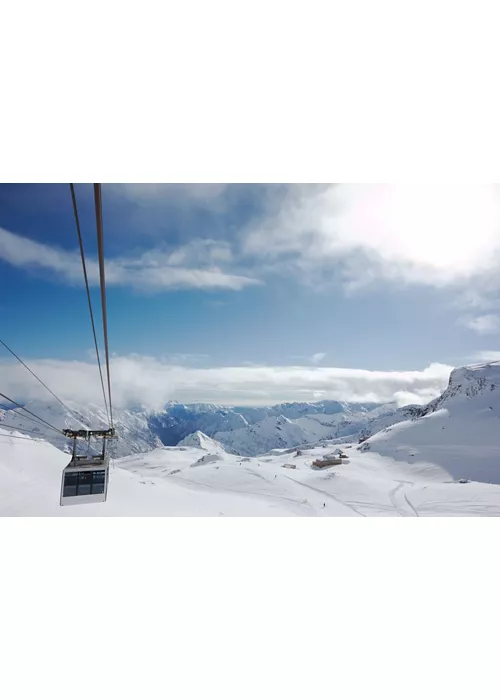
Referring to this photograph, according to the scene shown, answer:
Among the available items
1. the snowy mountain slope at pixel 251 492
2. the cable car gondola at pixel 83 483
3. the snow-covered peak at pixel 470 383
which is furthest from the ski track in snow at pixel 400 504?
the snow-covered peak at pixel 470 383

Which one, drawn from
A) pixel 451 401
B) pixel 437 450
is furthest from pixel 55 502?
pixel 451 401

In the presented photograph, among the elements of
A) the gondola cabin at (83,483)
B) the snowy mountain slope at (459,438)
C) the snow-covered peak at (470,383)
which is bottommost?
the gondola cabin at (83,483)

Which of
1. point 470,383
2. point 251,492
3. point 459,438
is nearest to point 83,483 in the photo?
point 251,492

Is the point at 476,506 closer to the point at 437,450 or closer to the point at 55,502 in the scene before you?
the point at 437,450

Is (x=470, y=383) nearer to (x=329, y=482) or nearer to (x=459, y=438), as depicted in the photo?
(x=459, y=438)

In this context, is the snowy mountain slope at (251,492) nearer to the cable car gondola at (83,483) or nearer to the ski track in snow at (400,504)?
the ski track in snow at (400,504)

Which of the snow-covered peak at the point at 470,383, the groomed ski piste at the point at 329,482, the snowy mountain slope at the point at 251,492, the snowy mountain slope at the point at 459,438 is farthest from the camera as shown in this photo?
the snow-covered peak at the point at 470,383
